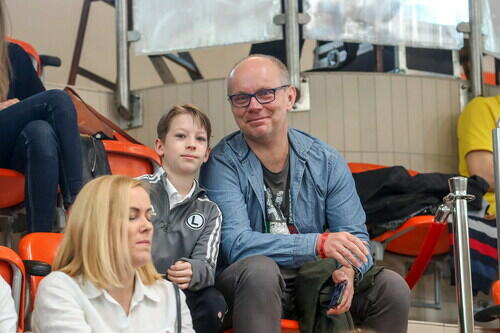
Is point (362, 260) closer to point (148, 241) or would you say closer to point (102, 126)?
point (148, 241)

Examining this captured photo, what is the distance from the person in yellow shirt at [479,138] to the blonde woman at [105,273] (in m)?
2.16

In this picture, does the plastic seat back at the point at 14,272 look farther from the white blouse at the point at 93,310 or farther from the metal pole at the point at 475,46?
the metal pole at the point at 475,46

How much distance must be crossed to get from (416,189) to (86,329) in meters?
2.01

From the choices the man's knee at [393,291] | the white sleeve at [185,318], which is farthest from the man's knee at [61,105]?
the man's knee at [393,291]

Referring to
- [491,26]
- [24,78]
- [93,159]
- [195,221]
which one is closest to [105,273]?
[195,221]

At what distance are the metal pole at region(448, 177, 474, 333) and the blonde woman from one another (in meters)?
0.83

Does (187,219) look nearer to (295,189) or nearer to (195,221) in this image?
(195,221)

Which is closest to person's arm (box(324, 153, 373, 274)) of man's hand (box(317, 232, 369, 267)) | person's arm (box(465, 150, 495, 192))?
man's hand (box(317, 232, 369, 267))

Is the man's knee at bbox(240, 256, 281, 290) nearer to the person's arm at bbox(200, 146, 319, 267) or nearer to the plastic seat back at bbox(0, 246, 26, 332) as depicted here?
the person's arm at bbox(200, 146, 319, 267)

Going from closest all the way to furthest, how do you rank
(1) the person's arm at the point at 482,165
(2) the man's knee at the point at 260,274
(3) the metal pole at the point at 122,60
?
(2) the man's knee at the point at 260,274 < (1) the person's arm at the point at 482,165 < (3) the metal pole at the point at 122,60

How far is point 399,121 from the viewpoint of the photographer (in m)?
4.84

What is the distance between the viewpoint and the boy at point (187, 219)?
2916 mm

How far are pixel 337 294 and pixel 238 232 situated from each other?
0.38m

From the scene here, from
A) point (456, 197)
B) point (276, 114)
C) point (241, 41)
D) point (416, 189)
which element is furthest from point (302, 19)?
point (456, 197)
